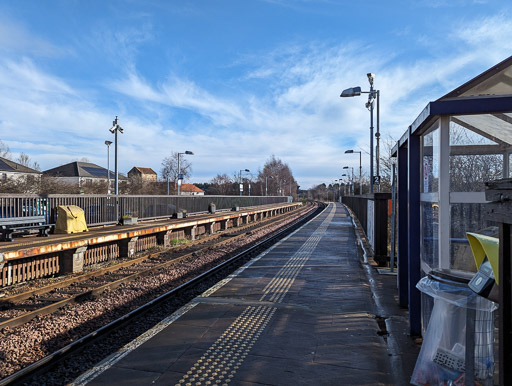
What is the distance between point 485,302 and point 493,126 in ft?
6.57

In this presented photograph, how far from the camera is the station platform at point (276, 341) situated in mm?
3650

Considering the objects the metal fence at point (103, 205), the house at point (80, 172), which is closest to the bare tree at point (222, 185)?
the house at point (80, 172)

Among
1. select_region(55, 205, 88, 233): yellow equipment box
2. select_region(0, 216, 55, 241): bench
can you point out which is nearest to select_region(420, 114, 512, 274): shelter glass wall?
select_region(0, 216, 55, 241): bench

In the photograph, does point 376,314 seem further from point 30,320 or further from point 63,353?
point 30,320

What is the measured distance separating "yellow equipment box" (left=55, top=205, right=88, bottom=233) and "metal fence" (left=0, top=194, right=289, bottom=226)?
43cm

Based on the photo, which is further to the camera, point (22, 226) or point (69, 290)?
point (22, 226)

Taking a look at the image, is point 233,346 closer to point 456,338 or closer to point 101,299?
point 456,338

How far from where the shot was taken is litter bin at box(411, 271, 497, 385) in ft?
9.11

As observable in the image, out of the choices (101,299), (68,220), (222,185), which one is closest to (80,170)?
(222,185)

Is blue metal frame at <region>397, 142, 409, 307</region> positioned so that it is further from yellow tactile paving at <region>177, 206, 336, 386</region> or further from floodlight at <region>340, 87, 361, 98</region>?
floodlight at <region>340, 87, 361, 98</region>

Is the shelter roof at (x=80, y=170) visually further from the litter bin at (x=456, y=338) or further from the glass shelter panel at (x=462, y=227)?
the litter bin at (x=456, y=338)

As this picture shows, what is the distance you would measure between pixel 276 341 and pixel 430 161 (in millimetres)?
2764

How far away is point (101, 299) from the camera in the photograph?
7.01 m

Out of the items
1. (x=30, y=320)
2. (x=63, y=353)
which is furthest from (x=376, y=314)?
(x=30, y=320)
